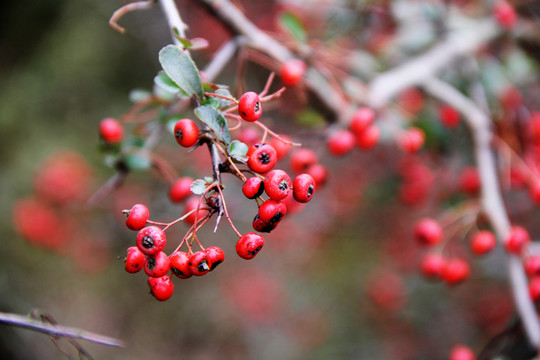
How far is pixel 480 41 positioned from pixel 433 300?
7.56 ft

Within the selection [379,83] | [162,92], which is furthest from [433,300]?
[162,92]

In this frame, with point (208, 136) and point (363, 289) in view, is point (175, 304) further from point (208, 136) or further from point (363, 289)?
point (208, 136)

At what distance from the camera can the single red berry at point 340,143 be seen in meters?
1.47

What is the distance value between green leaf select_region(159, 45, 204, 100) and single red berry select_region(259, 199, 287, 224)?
0.99 ft

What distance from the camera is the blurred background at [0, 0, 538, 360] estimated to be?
324 centimetres

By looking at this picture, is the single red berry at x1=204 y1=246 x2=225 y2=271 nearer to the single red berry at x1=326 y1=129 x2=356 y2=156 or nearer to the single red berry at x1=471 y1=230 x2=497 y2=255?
the single red berry at x1=326 y1=129 x2=356 y2=156

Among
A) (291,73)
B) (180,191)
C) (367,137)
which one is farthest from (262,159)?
(367,137)

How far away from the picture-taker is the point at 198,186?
770 mm

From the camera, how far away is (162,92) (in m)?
1.29

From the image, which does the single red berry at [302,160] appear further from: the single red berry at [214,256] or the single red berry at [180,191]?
the single red berry at [214,256]

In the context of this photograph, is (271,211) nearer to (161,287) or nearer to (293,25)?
(161,287)

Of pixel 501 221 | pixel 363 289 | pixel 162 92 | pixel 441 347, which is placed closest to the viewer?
pixel 162 92

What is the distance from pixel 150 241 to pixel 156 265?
0.16 feet

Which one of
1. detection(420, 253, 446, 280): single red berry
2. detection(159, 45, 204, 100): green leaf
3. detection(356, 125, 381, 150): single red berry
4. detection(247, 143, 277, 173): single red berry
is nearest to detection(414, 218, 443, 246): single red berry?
detection(420, 253, 446, 280): single red berry
